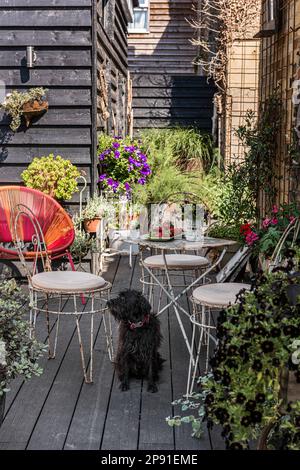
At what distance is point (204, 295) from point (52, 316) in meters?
2.07

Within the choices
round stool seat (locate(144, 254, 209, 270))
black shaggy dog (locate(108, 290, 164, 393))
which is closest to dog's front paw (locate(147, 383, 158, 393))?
black shaggy dog (locate(108, 290, 164, 393))

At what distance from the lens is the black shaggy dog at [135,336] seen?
12.1 feet

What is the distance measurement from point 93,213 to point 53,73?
1390 mm

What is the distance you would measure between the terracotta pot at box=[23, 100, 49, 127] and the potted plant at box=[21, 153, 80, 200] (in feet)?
1.41

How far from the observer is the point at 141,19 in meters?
17.0

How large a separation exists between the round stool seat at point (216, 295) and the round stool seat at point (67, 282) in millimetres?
668

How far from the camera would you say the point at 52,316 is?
541cm

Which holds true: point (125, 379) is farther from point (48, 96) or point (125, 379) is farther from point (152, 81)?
point (152, 81)

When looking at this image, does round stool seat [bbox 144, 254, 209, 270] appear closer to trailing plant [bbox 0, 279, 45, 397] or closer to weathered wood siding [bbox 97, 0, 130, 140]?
trailing plant [bbox 0, 279, 45, 397]

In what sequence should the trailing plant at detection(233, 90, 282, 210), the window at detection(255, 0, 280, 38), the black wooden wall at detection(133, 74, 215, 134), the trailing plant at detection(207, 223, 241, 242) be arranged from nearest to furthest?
1. the window at detection(255, 0, 280, 38)
2. the trailing plant at detection(233, 90, 282, 210)
3. the trailing plant at detection(207, 223, 241, 242)
4. the black wooden wall at detection(133, 74, 215, 134)

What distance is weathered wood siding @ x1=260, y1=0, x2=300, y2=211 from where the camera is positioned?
4.65 meters

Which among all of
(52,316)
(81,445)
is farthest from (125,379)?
(52,316)

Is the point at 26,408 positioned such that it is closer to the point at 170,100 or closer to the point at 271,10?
the point at 271,10

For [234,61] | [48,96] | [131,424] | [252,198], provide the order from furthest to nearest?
[234,61] → [252,198] → [48,96] → [131,424]
